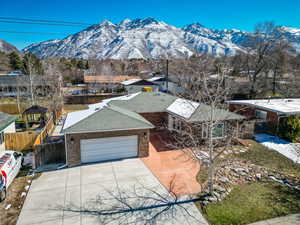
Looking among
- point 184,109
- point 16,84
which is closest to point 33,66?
point 16,84

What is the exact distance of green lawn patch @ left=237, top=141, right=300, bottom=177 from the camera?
1095 centimetres

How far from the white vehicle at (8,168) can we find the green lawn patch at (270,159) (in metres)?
12.4

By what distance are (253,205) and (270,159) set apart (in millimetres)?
5574

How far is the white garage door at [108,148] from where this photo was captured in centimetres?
1148

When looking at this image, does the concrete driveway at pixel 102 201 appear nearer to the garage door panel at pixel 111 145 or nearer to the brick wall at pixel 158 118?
the garage door panel at pixel 111 145

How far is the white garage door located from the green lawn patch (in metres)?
6.86

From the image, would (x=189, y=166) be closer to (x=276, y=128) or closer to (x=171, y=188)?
(x=171, y=188)

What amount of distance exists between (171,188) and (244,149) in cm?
737

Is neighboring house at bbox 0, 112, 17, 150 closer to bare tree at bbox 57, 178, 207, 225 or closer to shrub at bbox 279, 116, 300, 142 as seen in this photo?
bare tree at bbox 57, 178, 207, 225

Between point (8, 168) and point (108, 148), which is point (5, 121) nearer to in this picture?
point (8, 168)

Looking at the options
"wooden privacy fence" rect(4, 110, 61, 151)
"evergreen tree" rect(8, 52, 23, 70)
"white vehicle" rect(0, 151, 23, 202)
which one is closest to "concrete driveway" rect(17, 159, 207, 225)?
"white vehicle" rect(0, 151, 23, 202)

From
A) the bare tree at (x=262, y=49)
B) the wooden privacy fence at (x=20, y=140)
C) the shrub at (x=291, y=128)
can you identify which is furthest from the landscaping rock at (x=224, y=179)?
the bare tree at (x=262, y=49)

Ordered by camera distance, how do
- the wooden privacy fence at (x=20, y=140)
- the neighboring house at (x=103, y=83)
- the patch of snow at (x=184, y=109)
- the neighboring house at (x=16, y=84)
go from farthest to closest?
the neighboring house at (x=103, y=83), the neighboring house at (x=16, y=84), the patch of snow at (x=184, y=109), the wooden privacy fence at (x=20, y=140)

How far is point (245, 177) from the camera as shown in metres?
9.97
